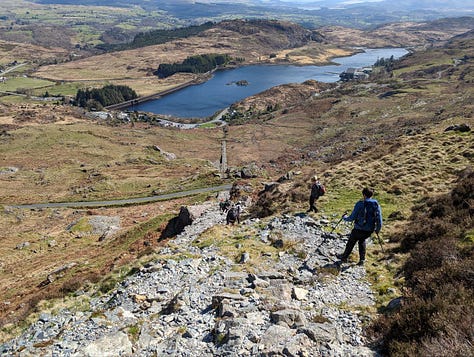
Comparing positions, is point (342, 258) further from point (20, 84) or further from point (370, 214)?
point (20, 84)

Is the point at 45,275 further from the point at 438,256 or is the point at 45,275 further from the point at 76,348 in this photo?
the point at 438,256

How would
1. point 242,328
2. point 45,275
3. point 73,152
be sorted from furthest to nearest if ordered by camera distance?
point 73,152
point 45,275
point 242,328

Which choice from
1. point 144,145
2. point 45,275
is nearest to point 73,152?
point 144,145

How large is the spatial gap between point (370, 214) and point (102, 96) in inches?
6909

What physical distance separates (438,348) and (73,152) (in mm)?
90968

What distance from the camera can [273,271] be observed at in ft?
48.4

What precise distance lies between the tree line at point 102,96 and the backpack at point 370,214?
6418 inches

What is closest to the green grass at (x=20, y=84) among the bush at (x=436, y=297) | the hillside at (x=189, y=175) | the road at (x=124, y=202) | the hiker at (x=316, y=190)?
the hillside at (x=189, y=175)

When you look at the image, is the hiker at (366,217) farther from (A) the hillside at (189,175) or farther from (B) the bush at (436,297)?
(B) the bush at (436,297)

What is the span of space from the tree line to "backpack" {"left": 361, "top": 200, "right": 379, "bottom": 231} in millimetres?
163006

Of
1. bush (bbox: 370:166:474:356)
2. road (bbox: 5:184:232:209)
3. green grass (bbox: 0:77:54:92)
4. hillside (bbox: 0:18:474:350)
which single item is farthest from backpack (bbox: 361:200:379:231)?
green grass (bbox: 0:77:54:92)

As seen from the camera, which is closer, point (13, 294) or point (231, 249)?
point (231, 249)

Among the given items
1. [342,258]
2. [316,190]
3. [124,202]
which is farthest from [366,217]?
[124,202]

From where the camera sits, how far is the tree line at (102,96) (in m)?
161
